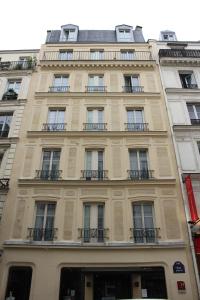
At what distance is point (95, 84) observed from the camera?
55.1ft

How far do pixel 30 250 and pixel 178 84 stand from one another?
12.3 metres

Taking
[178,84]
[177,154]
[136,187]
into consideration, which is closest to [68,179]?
[136,187]

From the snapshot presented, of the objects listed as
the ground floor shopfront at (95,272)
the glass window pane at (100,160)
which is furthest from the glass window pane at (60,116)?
the ground floor shopfront at (95,272)

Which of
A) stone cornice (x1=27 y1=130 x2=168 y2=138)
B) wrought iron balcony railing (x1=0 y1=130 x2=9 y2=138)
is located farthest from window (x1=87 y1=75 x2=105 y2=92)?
wrought iron balcony railing (x1=0 y1=130 x2=9 y2=138)

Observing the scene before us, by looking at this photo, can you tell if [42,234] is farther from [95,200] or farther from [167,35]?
[167,35]

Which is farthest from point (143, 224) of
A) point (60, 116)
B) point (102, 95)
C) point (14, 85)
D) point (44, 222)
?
point (14, 85)

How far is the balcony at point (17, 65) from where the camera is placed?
1748cm

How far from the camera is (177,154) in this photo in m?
13.1

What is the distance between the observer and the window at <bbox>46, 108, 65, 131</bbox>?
571 inches

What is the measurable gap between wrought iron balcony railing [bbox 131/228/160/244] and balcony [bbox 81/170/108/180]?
9.29 ft

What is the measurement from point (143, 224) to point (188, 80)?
33.1 ft

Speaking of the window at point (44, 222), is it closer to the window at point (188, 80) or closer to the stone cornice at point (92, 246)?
the stone cornice at point (92, 246)

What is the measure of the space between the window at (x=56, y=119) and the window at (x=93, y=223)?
4772 millimetres

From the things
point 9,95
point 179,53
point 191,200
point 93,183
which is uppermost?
point 179,53
